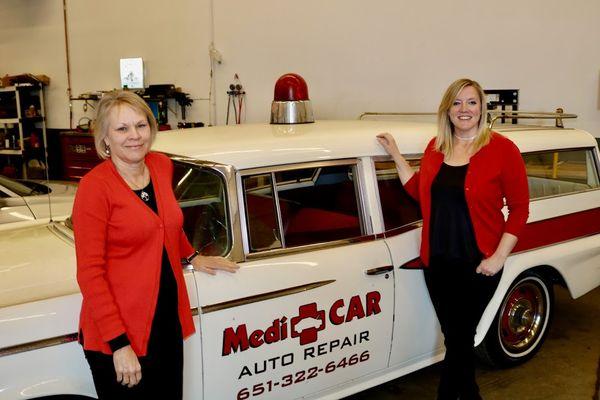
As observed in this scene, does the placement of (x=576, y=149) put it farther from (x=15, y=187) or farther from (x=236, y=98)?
(x=236, y=98)

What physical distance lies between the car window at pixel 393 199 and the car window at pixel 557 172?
0.90 metres

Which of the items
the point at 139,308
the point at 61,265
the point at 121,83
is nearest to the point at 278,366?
the point at 139,308

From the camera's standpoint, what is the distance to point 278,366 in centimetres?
245

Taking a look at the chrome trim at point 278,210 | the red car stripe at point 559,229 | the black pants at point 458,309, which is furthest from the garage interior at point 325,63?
the chrome trim at point 278,210

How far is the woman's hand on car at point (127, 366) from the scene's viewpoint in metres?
1.76

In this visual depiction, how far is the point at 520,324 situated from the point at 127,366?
264 cm

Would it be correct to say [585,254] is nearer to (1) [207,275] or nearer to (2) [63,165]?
(1) [207,275]

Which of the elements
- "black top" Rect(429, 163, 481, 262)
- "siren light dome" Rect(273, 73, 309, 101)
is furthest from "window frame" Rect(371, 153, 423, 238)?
"siren light dome" Rect(273, 73, 309, 101)

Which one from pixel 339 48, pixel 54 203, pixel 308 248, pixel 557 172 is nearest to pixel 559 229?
pixel 557 172

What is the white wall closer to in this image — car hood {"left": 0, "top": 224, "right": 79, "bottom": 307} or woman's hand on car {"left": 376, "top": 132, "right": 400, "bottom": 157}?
woman's hand on car {"left": 376, "top": 132, "right": 400, "bottom": 157}

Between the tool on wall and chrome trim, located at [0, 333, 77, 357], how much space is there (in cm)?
631

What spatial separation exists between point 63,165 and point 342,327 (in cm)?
839

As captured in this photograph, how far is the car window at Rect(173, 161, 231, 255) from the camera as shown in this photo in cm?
237

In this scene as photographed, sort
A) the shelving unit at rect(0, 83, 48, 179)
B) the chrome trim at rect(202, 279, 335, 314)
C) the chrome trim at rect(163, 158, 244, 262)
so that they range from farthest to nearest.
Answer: the shelving unit at rect(0, 83, 48, 179)
the chrome trim at rect(163, 158, 244, 262)
the chrome trim at rect(202, 279, 335, 314)
